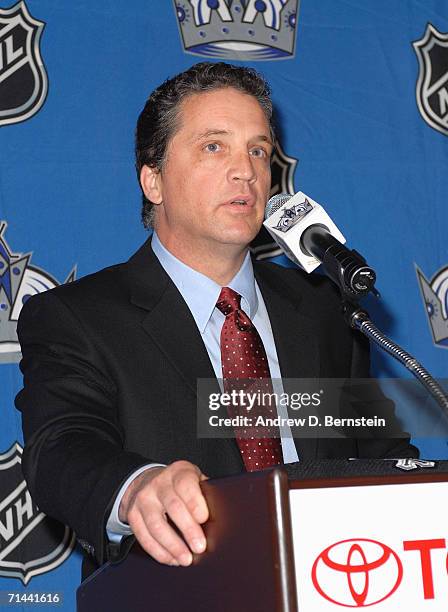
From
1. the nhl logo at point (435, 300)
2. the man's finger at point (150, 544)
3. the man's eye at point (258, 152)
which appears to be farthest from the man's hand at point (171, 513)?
the nhl logo at point (435, 300)

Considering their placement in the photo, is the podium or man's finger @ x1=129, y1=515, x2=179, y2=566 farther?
man's finger @ x1=129, y1=515, x2=179, y2=566

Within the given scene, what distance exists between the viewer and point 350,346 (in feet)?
6.28

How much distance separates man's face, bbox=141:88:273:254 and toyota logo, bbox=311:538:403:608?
3.30ft

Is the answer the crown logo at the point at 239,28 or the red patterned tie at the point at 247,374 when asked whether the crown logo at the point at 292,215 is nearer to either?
the red patterned tie at the point at 247,374

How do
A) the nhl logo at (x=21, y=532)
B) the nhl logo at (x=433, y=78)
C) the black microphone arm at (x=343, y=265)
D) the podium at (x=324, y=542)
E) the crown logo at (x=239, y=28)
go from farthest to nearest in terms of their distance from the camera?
the nhl logo at (x=433, y=78) → the crown logo at (x=239, y=28) → the nhl logo at (x=21, y=532) → the black microphone arm at (x=343, y=265) → the podium at (x=324, y=542)

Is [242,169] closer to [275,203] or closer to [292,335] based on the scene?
[275,203]

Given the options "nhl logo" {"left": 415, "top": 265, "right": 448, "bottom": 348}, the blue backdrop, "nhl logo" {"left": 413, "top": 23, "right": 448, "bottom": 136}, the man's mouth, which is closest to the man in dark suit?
the man's mouth

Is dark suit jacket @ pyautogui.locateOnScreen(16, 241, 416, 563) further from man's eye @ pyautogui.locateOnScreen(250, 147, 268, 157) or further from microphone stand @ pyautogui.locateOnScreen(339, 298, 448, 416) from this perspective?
microphone stand @ pyautogui.locateOnScreen(339, 298, 448, 416)

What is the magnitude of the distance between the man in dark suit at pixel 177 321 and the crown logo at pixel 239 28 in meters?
0.32

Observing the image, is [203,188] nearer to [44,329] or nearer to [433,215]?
[44,329]

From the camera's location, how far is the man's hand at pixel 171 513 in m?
0.85

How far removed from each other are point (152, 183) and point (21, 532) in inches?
31.0

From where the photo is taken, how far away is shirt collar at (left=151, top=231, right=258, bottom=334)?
1775 millimetres

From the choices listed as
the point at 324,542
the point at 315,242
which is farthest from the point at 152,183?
the point at 324,542
